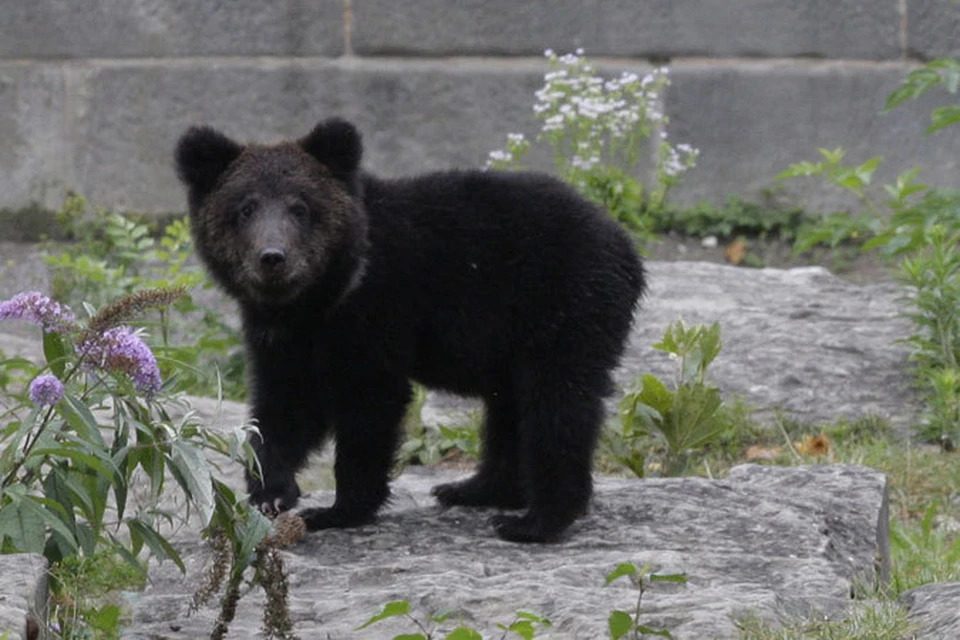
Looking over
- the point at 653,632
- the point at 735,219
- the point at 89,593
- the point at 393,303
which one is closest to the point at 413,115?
the point at 735,219

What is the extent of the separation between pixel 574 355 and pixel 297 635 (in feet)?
5.52

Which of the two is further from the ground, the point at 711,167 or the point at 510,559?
the point at 711,167

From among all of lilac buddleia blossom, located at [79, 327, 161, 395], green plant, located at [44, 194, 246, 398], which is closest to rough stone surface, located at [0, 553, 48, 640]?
lilac buddleia blossom, located at [79, 327, 161, 395]

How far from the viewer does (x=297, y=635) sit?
3.82 m

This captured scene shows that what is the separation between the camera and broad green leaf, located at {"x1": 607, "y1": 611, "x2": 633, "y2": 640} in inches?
140

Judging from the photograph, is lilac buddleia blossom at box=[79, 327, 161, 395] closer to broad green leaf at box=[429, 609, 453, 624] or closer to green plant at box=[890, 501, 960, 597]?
broad green leaf at box=[429, 609, 453, 624]

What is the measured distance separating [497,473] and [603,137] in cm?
400

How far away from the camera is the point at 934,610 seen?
392 centimetres

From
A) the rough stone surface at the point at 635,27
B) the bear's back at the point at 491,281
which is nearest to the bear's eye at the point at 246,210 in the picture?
the bear's back at the point at 491,281

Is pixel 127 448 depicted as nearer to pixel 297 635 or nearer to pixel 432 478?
pixel 297 635

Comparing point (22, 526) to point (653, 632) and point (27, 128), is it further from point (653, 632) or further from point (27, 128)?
point (27, 128)

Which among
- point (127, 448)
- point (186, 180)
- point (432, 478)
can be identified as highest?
point (186, 180)

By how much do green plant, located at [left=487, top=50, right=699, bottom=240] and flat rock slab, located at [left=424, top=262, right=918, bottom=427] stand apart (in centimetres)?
42

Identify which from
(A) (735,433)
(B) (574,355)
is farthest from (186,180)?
(A) (735,433)
